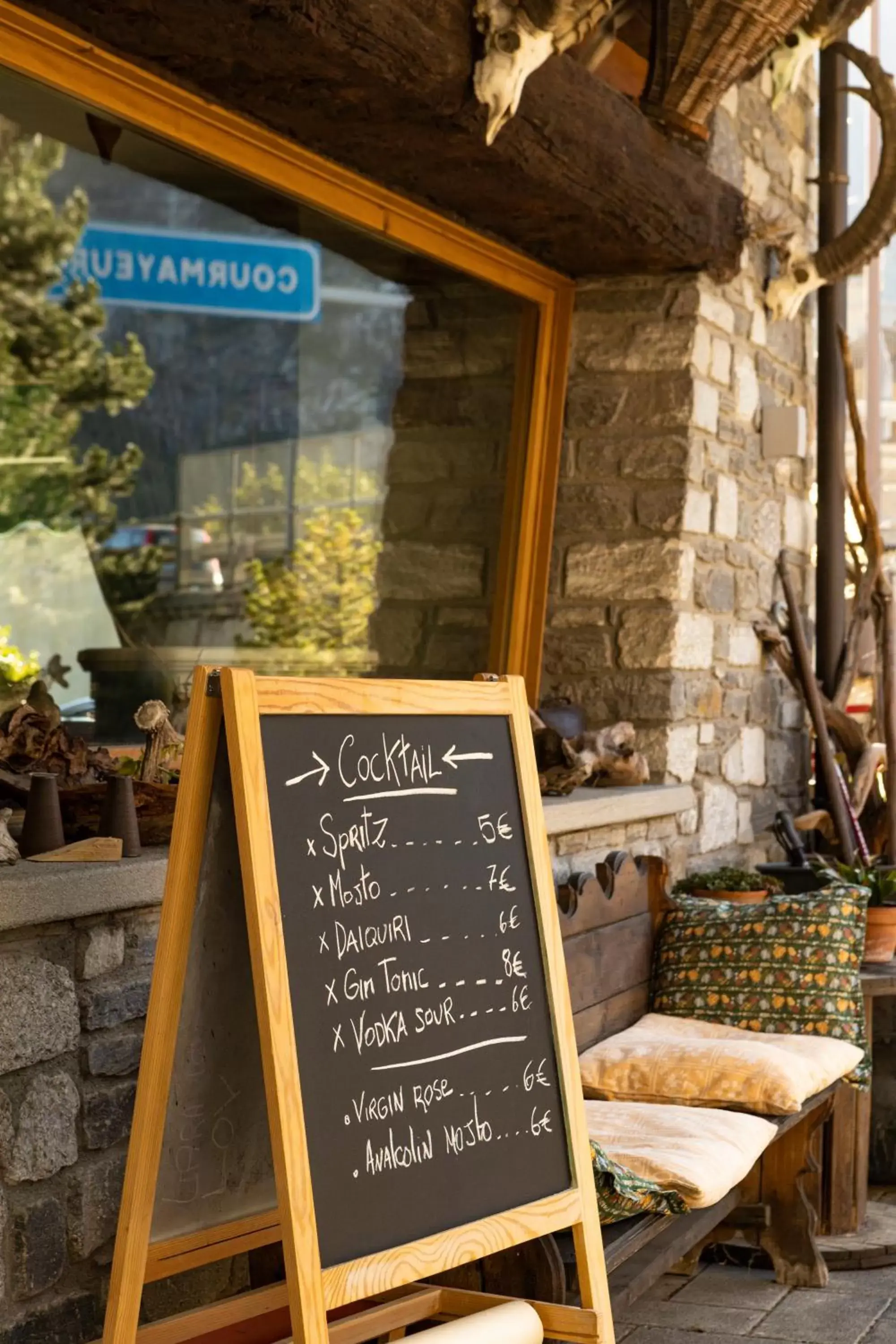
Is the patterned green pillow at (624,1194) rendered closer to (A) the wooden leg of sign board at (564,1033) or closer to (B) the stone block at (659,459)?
(A) the wooden leg of sign board at (564,1033)

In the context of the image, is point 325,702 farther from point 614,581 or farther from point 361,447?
point 614,581

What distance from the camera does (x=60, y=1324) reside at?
2305 mm

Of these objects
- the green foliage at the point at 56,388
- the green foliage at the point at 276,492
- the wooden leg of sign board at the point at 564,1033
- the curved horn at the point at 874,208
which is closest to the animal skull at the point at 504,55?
the green foliage at the point at 276,492

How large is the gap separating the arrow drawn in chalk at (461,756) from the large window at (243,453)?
54.5 inches

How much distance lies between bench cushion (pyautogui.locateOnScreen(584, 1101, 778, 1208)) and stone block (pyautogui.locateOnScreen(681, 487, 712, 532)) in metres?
1.86

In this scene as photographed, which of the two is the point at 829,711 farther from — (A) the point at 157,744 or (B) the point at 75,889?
(B) the point at 75,889

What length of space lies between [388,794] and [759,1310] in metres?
1.76

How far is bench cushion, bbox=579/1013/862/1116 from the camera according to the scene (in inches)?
123

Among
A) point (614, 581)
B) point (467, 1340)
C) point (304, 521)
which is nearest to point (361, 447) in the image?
point (304, 521)

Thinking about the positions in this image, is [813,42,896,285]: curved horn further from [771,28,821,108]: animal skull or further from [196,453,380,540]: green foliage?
[196,453,380,540]: green foliage

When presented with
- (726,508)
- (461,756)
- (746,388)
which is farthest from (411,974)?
(746,388)

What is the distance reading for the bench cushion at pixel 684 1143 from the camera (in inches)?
104

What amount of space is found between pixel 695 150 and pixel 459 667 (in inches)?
63.2

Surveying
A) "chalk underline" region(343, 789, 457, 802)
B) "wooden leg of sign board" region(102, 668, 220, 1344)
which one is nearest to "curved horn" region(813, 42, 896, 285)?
"chalk underline" region(343, 789, 457, 802)
